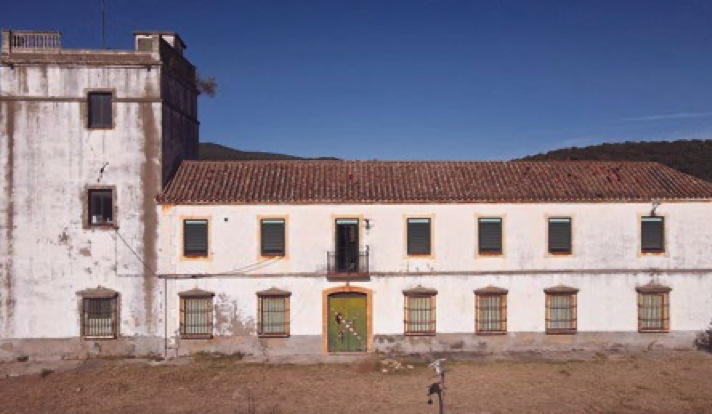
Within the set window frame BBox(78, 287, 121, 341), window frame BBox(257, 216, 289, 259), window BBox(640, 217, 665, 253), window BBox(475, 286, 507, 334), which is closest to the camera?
window frame BBox(78, 287, 121, 341)

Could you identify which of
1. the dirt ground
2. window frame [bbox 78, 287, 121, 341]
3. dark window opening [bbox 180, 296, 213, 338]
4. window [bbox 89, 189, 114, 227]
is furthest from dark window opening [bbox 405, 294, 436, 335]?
window [bbox 89, 189, 114, 227]

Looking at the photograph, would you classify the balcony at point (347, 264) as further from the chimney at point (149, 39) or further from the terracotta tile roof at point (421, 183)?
the chimney at point (149, 39)

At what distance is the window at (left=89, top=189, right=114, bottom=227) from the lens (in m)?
22.5

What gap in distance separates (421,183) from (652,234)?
10.0 m

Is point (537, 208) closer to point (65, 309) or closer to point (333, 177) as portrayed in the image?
point (333, 177)

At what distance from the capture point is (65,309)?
22219 mm

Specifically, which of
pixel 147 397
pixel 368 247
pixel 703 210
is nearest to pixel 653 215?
pixel 703 210

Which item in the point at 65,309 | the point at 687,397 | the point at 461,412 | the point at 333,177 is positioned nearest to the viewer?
the point at 461,412

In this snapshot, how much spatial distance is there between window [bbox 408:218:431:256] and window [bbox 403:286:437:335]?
1505mm

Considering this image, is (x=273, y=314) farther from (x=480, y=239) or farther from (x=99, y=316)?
(x=480, y=239)

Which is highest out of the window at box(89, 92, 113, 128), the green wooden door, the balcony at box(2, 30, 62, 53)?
the balcony at box(2, 30, 62, 53)

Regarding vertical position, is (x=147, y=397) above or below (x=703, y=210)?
below

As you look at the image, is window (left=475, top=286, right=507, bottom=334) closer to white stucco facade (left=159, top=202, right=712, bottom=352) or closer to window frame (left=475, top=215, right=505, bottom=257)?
→ white stucco facade (left=159, top=202, right=712, bottom=352)

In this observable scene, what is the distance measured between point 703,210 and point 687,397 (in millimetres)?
9267
